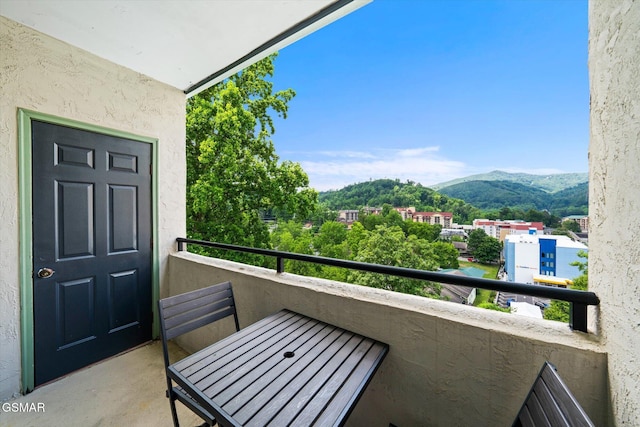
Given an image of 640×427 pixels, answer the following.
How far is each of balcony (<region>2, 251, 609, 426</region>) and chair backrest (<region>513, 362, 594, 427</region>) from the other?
0.60ft

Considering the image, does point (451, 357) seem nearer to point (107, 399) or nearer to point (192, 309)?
point (192, 309)

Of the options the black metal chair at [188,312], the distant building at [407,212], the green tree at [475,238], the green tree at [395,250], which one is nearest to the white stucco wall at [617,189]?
the black metal chair at [188,312]

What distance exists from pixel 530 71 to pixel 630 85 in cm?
1198

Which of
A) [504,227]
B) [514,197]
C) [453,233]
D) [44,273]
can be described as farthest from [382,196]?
[44,273]

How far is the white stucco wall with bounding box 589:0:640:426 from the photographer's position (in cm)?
65

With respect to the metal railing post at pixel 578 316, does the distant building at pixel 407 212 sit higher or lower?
higher

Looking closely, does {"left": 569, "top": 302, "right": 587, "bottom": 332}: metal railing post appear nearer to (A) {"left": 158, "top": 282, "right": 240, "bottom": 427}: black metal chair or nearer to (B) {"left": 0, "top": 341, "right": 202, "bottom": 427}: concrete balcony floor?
(A) {"left": 158, "top": 282, "right": 240, "bottom": 427}: black metal chair

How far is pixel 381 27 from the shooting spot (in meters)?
12.0

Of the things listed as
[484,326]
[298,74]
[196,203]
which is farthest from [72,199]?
[298,74]

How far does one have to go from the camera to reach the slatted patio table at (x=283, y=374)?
81 centimetres

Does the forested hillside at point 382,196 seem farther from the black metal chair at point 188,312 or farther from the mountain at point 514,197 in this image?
the black metal chair at point 188,312

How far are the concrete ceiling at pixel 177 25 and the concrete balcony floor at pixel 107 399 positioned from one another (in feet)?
8.57

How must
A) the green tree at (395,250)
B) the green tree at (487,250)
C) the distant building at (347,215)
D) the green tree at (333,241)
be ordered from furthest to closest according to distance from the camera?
the green tree at (395,250)
the green tree at (333,241)
the distant building at (347,215)
the green tree at (487,250)

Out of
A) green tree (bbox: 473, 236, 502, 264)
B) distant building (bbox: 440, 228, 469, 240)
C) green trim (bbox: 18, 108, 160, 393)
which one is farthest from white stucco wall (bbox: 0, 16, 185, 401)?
distant building (bbox: 440, 228, 469, 240)
